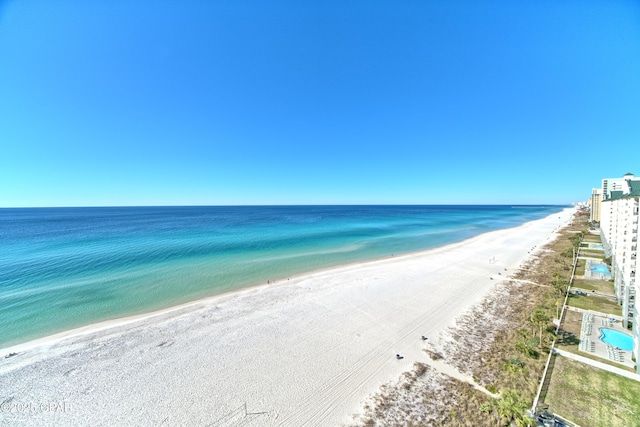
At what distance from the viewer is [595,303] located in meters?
13.2

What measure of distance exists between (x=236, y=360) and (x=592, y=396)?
1254 centimetres

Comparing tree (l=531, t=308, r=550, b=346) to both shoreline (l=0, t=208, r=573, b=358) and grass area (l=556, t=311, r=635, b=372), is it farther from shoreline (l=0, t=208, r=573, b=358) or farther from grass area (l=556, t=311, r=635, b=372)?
shoreline (l=0, t=208, r=573, b=358)

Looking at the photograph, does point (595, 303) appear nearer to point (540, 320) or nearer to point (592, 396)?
point (540, 320)

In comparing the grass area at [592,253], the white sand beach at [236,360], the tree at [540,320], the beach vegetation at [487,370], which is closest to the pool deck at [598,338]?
the beach vegetation at [487,370]

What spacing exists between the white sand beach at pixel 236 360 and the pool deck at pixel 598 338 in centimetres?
459

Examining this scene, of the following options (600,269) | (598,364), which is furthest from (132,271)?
(600,269)

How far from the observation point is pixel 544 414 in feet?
22.0

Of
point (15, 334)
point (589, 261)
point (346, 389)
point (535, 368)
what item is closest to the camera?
point (346, 389)

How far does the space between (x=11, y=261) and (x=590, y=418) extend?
153 ft

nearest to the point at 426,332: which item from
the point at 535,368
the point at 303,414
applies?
the point at 535,368

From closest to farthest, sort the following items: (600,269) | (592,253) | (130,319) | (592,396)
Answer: (592,396) → (130,319) → (600,269) → (592,253)

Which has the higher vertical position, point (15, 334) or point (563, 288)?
point (563, 288)

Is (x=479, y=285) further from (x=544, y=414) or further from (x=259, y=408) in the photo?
(x=259, y=408)

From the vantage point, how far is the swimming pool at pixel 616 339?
9.45 meters
